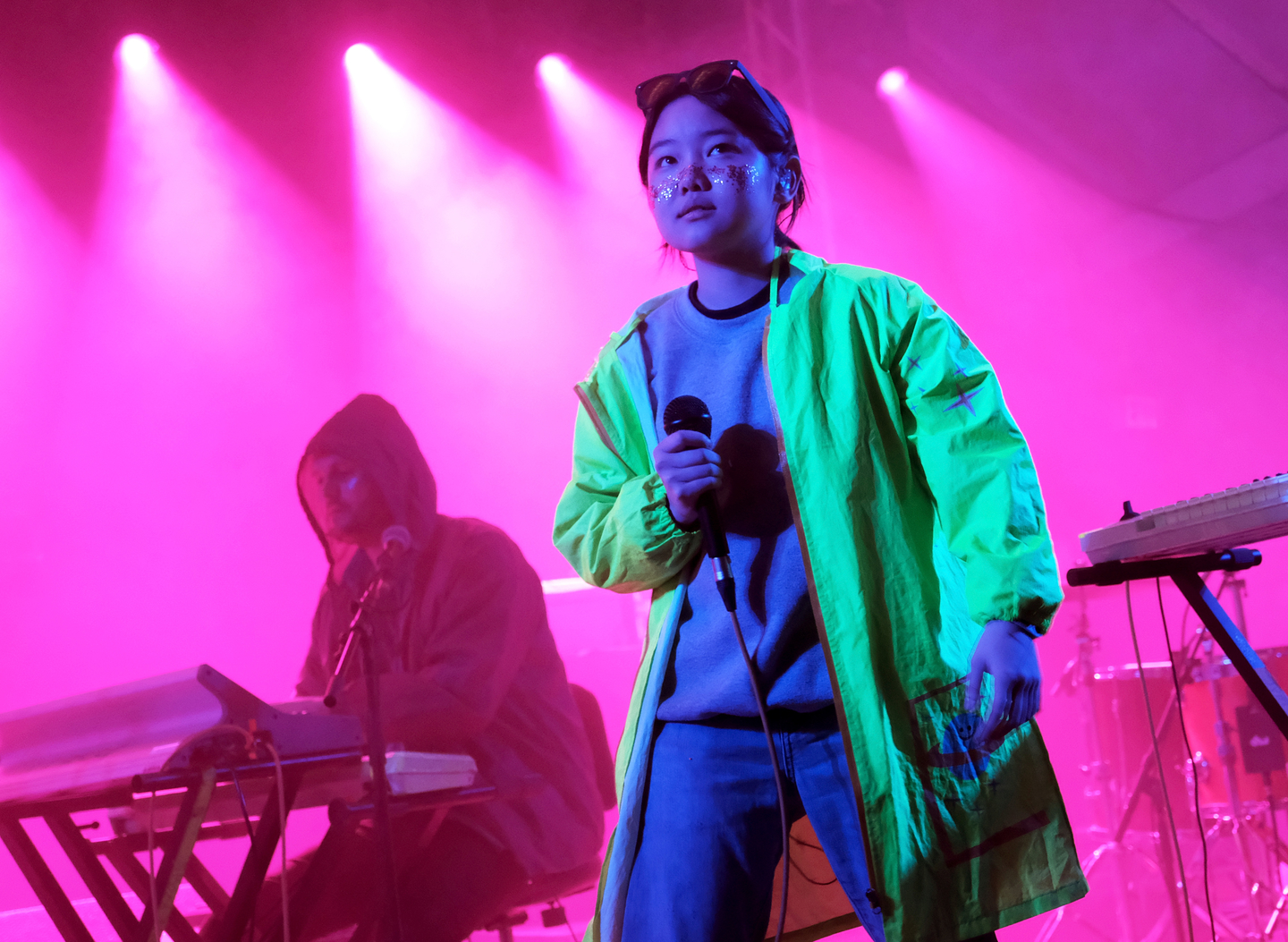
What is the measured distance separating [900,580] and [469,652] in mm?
2003

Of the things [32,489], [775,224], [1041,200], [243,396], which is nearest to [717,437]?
[775,224]

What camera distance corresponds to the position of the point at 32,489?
4484mm

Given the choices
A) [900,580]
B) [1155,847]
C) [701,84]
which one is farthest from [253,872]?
[1155,847]

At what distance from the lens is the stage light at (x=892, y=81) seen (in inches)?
221

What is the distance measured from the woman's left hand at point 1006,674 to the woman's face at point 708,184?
0.70 meters

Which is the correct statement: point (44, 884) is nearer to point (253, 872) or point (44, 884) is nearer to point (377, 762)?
point (253, 872)

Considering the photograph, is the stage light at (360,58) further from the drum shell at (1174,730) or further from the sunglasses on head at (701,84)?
the drum shell at (1174,730)

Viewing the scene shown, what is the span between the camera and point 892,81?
221 inches

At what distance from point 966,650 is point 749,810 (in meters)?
0.35

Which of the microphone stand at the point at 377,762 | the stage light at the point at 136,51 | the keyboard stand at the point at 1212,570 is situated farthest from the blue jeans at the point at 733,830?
the stage light at the point at 136,51

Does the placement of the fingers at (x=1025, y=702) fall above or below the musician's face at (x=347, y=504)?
below

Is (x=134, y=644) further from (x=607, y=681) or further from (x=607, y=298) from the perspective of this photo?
(x=607, y=298)


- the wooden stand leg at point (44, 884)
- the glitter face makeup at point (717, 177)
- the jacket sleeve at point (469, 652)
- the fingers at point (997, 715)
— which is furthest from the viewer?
the jacket sleeve at point (469, 652)

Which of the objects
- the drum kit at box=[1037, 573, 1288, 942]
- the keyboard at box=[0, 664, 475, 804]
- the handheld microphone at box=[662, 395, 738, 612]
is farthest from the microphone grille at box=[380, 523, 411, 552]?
the drum kit at box=[1037, 573, 1288, 942]
